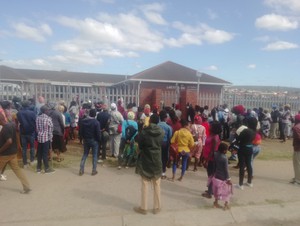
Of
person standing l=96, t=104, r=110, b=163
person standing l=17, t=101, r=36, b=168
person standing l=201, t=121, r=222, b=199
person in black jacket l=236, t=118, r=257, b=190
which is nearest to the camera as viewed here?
person standing l=201, t=121, r=222, b=199

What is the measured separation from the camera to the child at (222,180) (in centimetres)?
542

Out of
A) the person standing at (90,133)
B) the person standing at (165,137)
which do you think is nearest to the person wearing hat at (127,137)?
the person standing at (90,133)

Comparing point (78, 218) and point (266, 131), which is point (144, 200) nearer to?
point (78, 218)

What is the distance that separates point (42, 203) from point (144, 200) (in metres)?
1.92

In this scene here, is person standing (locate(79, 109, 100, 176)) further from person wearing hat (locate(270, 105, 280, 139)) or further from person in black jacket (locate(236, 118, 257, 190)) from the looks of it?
person wearing hat (locate(270, 105, 280, 139))

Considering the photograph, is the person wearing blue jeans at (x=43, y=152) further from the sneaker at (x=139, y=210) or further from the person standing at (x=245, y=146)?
the person standing at (x=245, y=146)

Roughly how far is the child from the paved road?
10.7 inches

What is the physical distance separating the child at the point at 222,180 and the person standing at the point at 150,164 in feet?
3.71

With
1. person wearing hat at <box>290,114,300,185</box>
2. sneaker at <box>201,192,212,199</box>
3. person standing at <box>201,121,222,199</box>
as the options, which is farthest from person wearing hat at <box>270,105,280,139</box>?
sneaker at <box>201,192,212,199</box>

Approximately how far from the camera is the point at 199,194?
6.23 metres

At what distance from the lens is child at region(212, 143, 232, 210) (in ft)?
17.8

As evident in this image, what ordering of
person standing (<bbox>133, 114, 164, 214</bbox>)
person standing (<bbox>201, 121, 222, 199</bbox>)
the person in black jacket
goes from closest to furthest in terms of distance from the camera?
1. person standing (<bbox>133, 114, 164, 214</bbox>)
2. person standing (<bbox>201, 121, 222, 199</bbox>)
3. the person in black jacket

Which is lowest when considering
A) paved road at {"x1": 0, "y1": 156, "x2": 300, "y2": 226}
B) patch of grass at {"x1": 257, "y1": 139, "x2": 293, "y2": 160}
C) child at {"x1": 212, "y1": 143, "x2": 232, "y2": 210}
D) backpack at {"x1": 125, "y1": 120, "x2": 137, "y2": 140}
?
patch of grass at {"x1": 257, "y1": 139, "x2": 293, "y2": 160}

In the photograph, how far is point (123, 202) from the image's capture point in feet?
18.4
